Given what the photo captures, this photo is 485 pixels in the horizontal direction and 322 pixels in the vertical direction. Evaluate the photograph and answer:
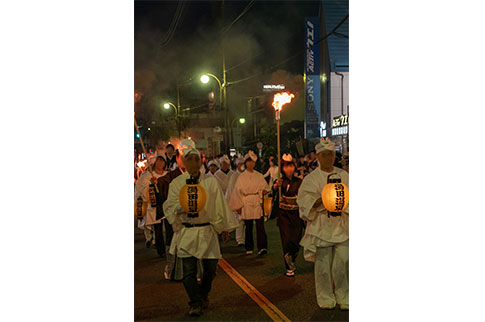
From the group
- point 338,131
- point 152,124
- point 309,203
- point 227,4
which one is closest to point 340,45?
point 338,131

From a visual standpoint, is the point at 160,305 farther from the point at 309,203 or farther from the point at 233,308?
the point at 309,203

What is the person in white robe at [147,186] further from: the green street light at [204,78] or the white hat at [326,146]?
the green street light at [204,78]

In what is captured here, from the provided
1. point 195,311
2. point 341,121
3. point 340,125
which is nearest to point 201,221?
point 195,311

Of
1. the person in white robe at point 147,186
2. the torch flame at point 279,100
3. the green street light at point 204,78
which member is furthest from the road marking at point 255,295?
the green street light at point 204,78

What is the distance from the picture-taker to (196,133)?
32094mm

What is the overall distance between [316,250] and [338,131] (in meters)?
24.4

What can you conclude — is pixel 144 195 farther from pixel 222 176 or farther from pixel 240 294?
pixel 222 176

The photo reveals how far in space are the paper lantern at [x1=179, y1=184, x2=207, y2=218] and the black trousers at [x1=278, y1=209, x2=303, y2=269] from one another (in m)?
2.49

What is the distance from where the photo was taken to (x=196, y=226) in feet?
16.3

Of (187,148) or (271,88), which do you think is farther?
(271,88)

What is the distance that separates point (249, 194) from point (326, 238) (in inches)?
151

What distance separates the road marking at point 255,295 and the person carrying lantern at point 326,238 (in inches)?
20.7

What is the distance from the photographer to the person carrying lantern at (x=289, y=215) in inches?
272

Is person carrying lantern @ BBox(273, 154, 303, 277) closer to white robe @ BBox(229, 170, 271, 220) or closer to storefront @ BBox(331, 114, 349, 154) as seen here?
white robe @ BBox(229, 170, 271, 220)
